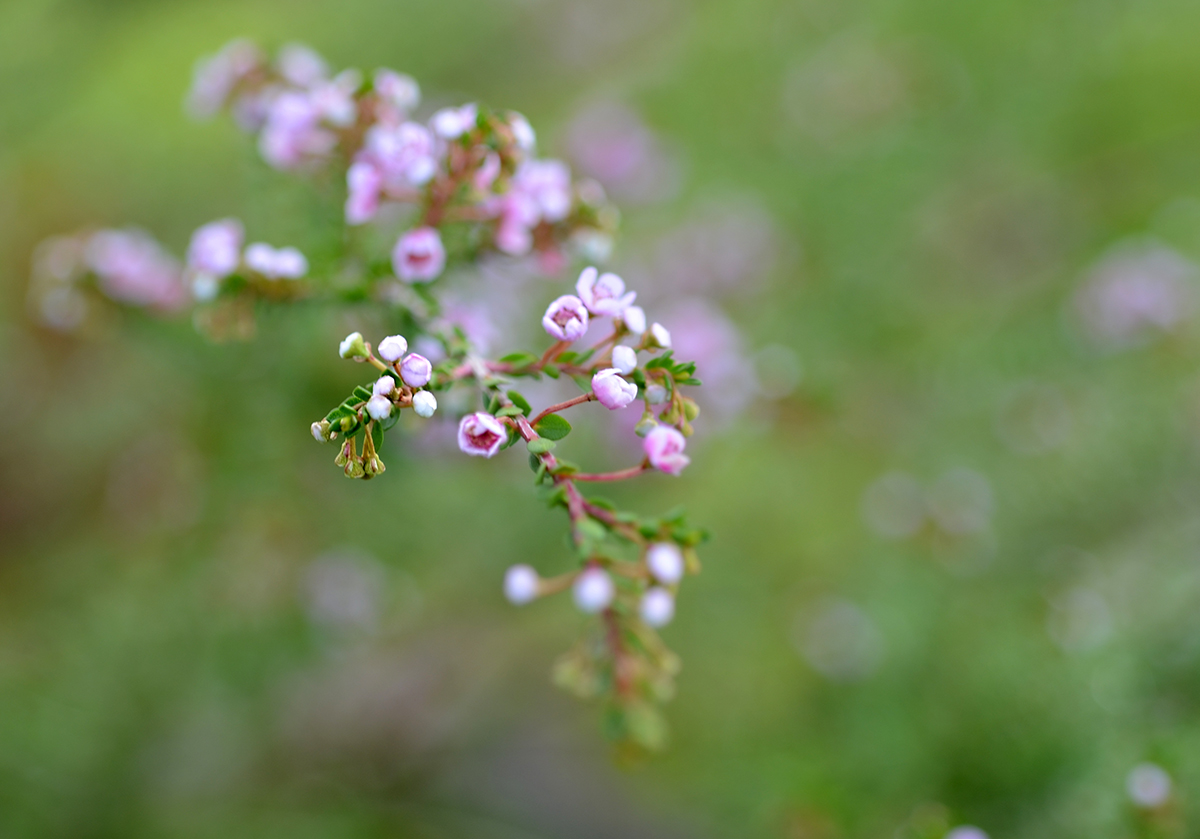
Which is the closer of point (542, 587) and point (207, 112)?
point (542, 587)

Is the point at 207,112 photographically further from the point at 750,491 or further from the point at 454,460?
the point at 750,491

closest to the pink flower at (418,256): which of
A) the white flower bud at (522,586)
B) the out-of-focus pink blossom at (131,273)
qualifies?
the white flower bud at (522,586)

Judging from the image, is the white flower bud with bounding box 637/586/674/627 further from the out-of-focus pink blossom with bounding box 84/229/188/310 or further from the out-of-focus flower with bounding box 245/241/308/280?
the out-of-focus pink blossom with bounding box 84/229/188/310

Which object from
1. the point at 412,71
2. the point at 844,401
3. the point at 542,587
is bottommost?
the point at 542,587

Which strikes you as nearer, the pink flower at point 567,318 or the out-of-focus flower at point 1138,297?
the pink flower at point 567,318

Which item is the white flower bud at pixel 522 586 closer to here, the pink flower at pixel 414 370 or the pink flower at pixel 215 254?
the pink flower at pixel 414 370

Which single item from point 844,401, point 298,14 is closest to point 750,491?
point 844,401
